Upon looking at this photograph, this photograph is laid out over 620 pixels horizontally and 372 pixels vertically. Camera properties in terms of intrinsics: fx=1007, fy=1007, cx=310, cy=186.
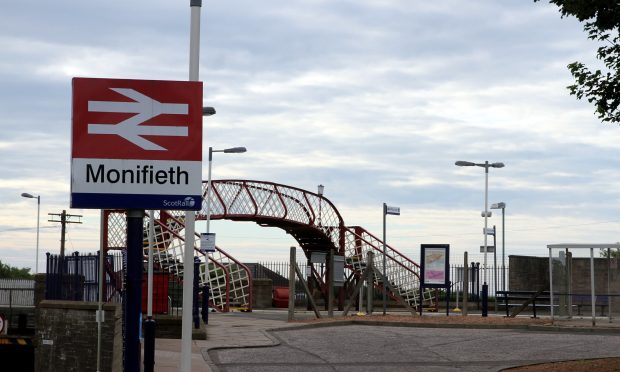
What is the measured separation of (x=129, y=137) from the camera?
9.95m

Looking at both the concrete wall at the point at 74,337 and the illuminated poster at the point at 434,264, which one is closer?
the concrete wall at the point at 74,337

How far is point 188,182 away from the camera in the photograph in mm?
10070

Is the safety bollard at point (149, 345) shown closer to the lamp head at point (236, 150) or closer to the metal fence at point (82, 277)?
the metal fence at point (82, 277)

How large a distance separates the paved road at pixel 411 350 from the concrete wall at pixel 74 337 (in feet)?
6.35

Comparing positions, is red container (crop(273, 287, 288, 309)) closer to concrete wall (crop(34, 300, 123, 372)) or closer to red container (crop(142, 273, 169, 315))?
red container (crop(142, 273, 169, 315))

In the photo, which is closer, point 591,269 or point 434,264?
point 591,269

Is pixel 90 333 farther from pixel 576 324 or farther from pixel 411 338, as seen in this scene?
pixel 576 324

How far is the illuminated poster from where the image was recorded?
3111 centimetres

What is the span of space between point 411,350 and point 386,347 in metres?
0.73

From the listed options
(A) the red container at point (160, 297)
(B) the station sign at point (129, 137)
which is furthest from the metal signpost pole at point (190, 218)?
(A) the red container at point (160, 297)

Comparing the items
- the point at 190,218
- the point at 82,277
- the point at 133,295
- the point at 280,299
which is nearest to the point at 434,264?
the point at 82,277

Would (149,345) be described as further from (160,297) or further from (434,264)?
(434,264)

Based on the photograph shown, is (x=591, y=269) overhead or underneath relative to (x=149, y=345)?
overhead

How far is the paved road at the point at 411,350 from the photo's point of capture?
1875 cm
